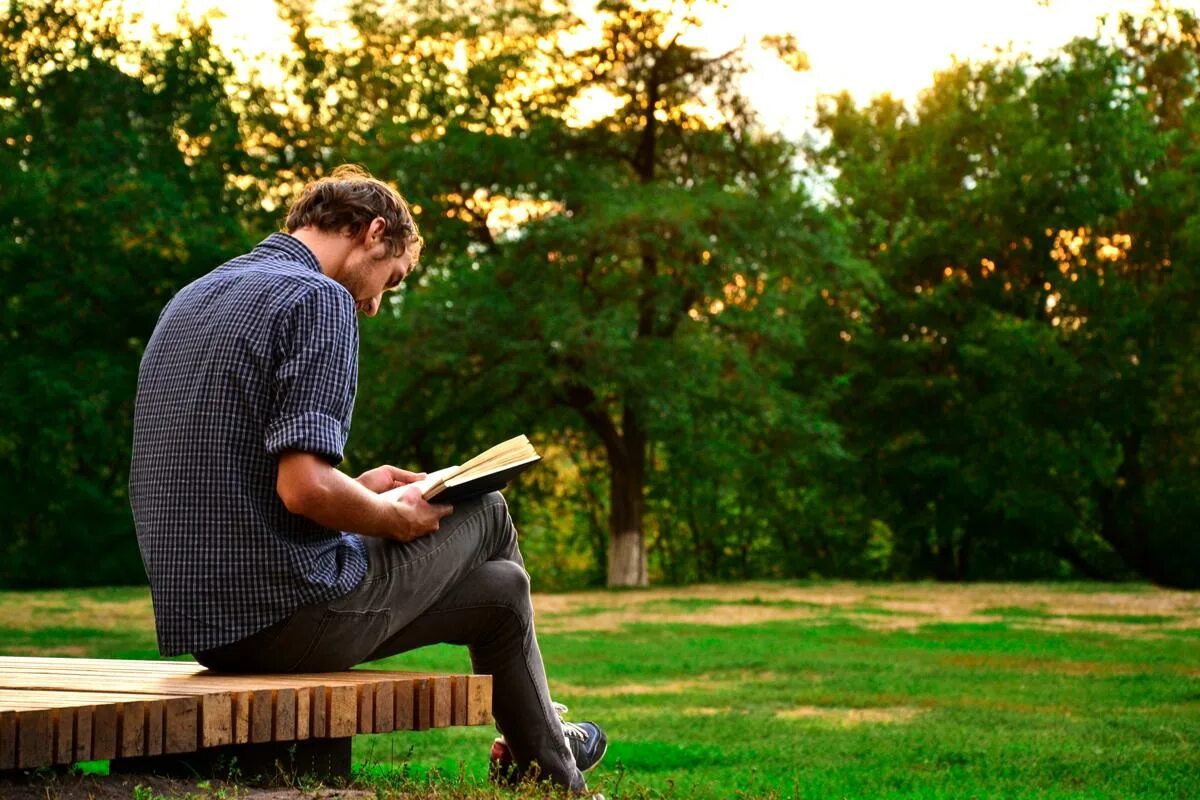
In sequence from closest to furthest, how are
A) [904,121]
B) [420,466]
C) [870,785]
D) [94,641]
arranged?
[870,785], [94,641], [420,466], [904,121]

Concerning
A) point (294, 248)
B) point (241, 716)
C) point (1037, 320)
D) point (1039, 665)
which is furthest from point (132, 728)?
point (1037, 320)

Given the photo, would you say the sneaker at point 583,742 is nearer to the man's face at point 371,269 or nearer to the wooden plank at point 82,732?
the man's face at point 371,269

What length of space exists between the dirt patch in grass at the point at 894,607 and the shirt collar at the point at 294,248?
38.6ft

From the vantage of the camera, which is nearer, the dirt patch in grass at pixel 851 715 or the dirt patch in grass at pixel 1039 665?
the dirt patch in grass at pixel 851 715

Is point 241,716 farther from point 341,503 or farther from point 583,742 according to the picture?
point 583,742

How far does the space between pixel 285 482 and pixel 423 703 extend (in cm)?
69

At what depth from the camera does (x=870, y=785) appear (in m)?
6.08

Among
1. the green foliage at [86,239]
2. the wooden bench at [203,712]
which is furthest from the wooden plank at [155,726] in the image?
the green foliage at [86,239]

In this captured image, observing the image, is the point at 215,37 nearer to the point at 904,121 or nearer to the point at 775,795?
the point at 904,121

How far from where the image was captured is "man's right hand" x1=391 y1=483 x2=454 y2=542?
3904 millimetres

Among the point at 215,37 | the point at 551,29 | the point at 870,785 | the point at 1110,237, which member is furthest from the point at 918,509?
the point at 870,785

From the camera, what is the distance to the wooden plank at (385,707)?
3.77 meters

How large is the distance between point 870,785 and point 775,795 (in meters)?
2.10

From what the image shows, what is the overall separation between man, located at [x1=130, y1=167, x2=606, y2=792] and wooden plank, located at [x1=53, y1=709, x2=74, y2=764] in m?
0.59
